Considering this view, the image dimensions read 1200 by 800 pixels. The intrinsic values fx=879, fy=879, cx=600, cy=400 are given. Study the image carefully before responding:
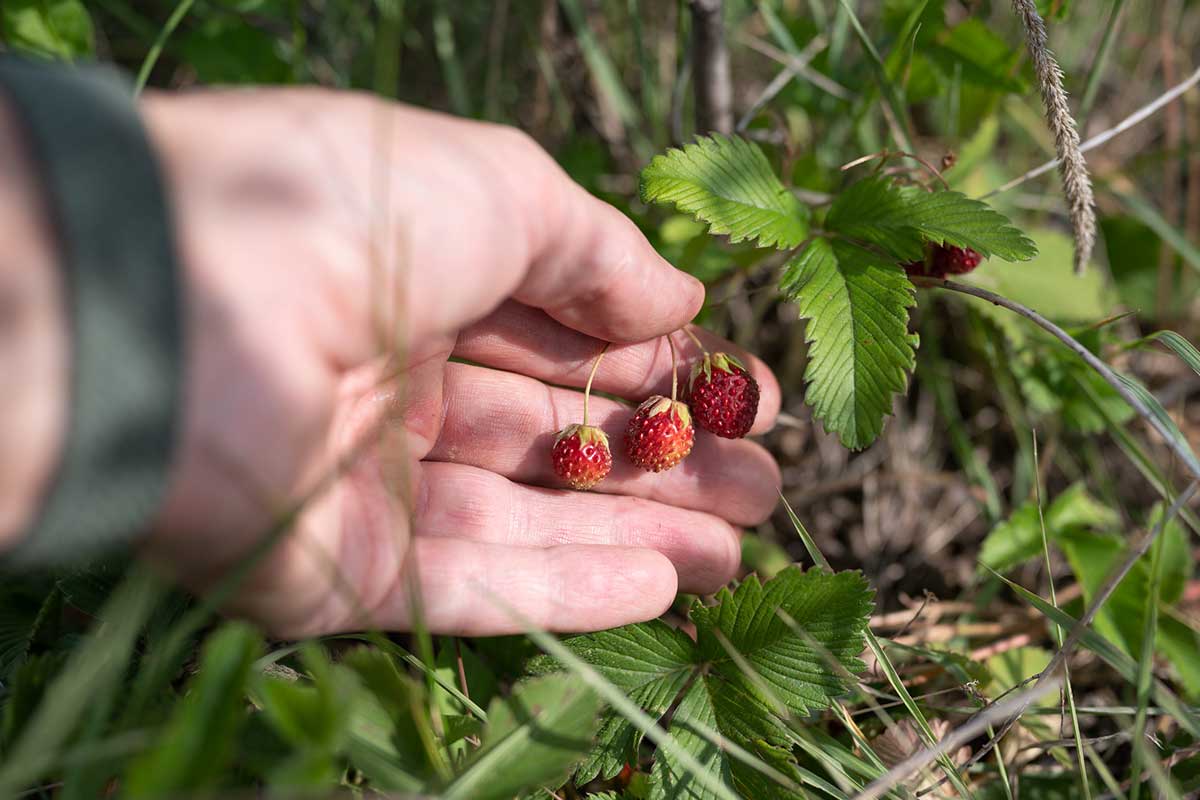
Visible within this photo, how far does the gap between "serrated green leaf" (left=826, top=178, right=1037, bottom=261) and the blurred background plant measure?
0.36 metres

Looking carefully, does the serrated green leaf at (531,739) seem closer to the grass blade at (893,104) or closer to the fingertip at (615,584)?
the fingertip at (615,584)

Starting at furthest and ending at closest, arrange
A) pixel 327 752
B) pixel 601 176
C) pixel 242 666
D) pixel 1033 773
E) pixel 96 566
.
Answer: pixel 601 176, pixel 1033 773, pixel 96 566, pixel 242 666, pixel 327 752

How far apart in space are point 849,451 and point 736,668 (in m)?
1.09

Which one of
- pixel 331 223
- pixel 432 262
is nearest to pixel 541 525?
pixel 432 262

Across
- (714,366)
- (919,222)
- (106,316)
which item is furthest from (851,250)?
(106,316)

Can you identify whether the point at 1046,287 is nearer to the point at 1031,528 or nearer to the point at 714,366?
the point at 1031,528

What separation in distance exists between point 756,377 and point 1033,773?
3.81 ft

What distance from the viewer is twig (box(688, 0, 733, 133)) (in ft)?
7.92

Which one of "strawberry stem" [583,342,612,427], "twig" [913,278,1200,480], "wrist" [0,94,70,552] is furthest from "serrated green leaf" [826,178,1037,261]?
"wrist" [0,94,70,552]

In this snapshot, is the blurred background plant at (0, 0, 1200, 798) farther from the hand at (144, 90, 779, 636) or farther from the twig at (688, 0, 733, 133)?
the hand at (144, 90, 779, 636)

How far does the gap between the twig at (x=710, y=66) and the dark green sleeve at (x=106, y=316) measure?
1.59m

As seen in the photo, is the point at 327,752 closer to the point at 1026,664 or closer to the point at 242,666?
the point at 242,666

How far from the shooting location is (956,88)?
8.34 ft

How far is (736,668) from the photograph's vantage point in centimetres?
187
